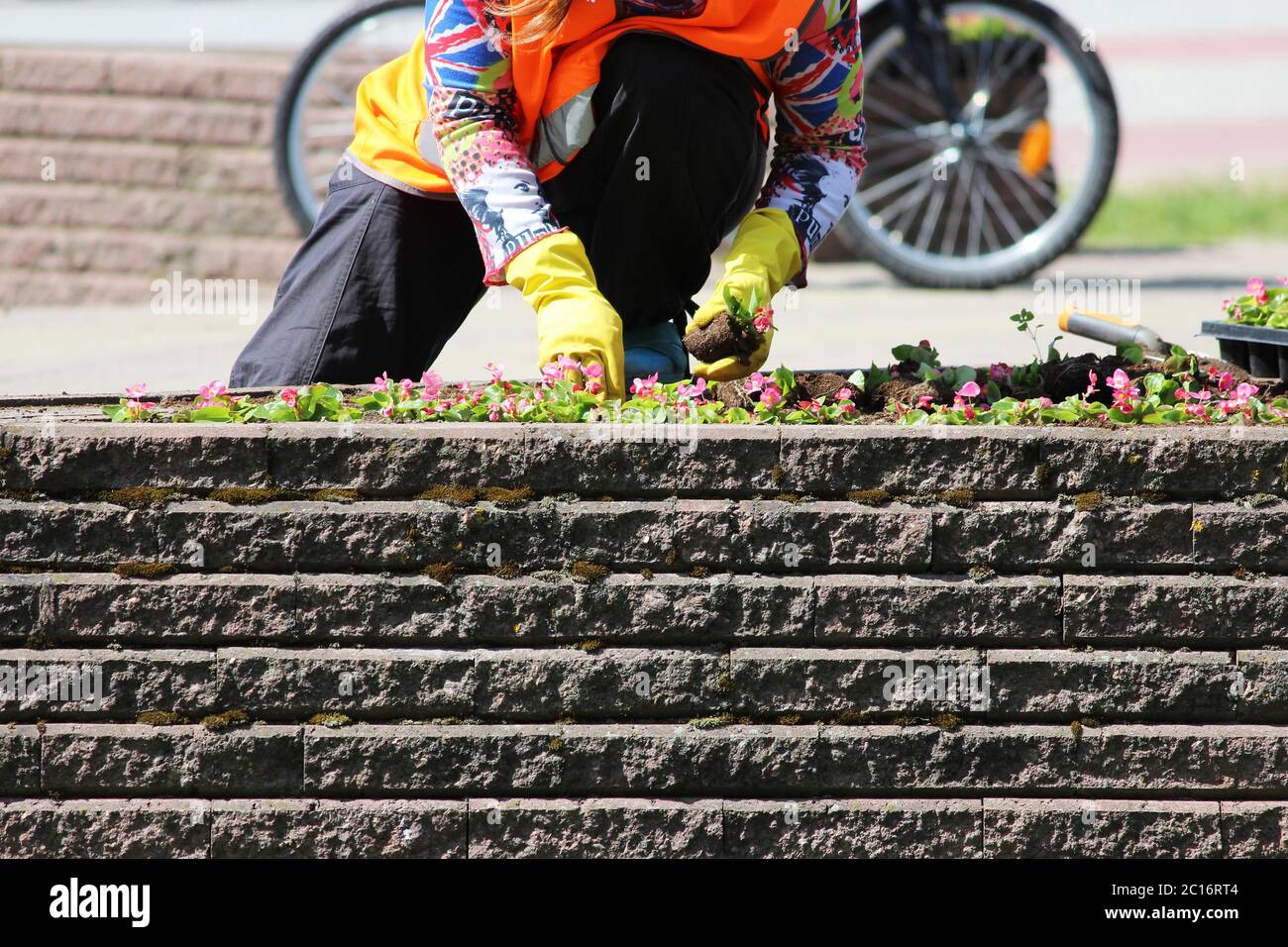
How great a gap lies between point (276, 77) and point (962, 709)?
448 centimetres

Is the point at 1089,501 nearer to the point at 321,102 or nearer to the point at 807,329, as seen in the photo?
the point at 807,329

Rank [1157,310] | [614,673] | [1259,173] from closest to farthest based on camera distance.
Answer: [614,673]
[1157,310]
[1259,173]

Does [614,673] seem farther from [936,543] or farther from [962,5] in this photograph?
[962,5]

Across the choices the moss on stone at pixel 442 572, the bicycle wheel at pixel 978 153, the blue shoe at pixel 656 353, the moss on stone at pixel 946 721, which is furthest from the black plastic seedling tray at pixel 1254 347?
the bicycle wheel at pixel 978 153

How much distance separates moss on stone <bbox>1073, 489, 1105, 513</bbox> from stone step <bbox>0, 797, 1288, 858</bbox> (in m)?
0.37

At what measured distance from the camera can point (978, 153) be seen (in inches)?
215

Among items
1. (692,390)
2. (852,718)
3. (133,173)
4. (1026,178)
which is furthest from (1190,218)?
(852,718)

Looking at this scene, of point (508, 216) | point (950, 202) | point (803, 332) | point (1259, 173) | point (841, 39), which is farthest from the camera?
point (1259, 173)

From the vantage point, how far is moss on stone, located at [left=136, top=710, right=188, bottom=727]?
1.93 m

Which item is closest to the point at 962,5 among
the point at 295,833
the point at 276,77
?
the point at 276,77

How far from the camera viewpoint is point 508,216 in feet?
7.81

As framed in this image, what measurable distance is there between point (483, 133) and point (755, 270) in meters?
0.50

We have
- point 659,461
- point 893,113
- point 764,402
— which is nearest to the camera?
point 659,461

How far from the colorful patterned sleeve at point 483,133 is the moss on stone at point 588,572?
0.65 metres
